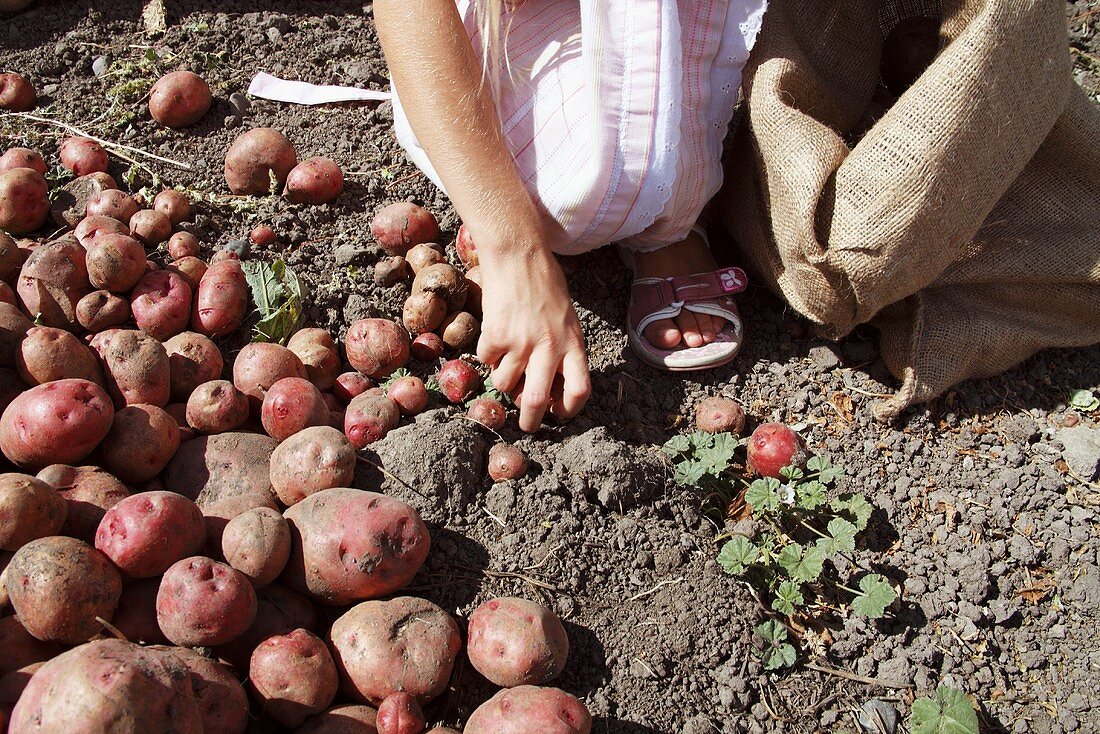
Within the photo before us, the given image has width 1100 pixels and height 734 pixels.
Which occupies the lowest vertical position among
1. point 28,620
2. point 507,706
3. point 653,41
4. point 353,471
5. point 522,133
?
point 507,706

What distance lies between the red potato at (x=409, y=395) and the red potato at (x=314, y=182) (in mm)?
1074

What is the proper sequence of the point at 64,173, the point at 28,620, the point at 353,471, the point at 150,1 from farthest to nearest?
the point at 150,1 → the point at 64,173 → the point at 353,471 → the point at 28,620

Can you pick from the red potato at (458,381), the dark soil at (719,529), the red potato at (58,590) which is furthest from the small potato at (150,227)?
the red potato at (58,590)

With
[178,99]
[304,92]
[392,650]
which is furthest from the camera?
[304,92]

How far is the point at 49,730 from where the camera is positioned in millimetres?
1329

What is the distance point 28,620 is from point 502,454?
3.83 feet

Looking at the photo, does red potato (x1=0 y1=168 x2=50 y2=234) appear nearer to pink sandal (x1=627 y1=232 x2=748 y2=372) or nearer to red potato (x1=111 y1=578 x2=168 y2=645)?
red potato (x1=111 y1=578 x2=168 y2=645)

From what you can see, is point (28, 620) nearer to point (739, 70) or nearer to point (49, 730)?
point (49, 730)

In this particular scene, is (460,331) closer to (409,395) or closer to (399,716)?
(409,395)

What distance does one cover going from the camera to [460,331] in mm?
2752

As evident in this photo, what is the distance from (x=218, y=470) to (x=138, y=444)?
21 cm

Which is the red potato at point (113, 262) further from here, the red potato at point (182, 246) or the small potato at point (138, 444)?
the small potato at point (138, 444)

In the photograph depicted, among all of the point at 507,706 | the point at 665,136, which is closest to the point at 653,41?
the point at 665,136

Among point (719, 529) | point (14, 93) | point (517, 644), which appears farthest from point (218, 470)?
point (14, 93)
